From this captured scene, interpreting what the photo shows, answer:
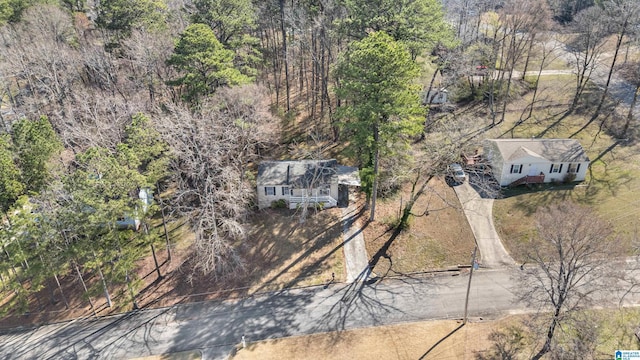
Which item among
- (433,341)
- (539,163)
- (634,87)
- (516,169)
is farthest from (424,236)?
(634,87)

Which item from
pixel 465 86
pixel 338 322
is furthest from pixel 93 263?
pixel 465 86

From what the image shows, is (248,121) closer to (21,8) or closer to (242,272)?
(242,272)

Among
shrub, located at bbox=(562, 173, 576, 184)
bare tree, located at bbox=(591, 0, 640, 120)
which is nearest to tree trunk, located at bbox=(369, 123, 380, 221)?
shrub, located at bbox=(562, 173, 576, 184)

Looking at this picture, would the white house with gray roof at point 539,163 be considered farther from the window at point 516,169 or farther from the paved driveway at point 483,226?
the paved driveway at point 483,226

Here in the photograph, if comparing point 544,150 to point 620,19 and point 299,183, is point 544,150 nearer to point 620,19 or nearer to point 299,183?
point 620,19

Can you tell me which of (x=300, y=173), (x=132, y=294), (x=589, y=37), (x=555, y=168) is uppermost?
(x=589, y=37)

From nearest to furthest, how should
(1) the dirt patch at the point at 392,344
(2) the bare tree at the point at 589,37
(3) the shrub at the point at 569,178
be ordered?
1. (1) the dirt patch at the point at 392,344
2. (3) the shrub at the point at 569,178
3. (2) the bare tree at the point at 589,37

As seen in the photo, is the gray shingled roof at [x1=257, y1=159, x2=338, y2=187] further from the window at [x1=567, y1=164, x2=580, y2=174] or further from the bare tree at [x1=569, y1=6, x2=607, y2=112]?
the bare tree at [x1=569, y1=6, x2=607, y2=112]

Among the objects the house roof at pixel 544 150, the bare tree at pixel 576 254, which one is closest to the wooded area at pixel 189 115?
the house roof at pixel 544 150
